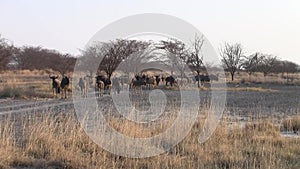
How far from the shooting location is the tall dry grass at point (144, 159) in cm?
770

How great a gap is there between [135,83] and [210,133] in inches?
934

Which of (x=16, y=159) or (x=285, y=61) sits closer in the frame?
(x=16, y=159)

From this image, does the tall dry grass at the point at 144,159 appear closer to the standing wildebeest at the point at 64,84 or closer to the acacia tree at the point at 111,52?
the standing wildebeest at the point at 64,84

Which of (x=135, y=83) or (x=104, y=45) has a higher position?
(x=104, y=45)

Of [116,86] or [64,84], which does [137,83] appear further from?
[64,84]

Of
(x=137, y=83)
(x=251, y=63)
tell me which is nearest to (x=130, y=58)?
(x=137, y=83)

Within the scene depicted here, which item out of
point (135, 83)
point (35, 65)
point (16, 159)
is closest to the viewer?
point (16, 159)

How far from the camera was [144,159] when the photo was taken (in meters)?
8.16

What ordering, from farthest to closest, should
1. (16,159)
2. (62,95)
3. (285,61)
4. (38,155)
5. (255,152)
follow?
1. (285,61)
2. (62,95)
3. (255,152)
4. (38,155)
5. (16,159)

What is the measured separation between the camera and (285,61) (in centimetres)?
9450

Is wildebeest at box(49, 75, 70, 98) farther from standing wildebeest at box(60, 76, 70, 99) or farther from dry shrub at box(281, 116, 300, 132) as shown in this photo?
dry shrub at box(281, 116, 300, 132)

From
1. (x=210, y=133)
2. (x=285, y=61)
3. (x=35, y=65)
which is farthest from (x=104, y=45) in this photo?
(x=285, y=61)

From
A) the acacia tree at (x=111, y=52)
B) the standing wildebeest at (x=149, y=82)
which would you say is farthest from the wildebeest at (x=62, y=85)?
the acacia tree at (x=111, y=52)

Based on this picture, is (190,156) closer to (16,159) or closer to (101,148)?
(101,148)
